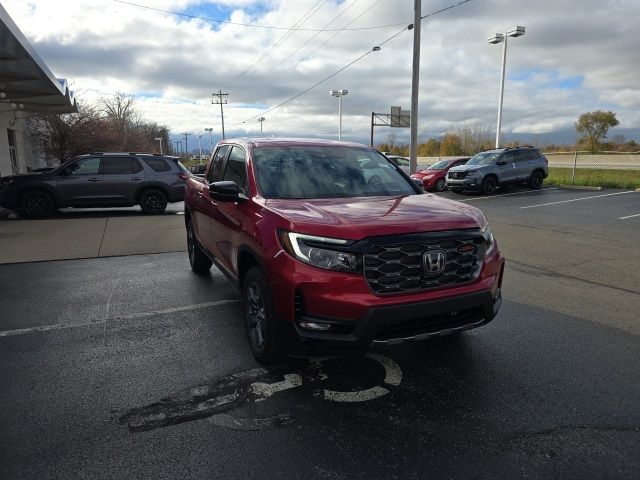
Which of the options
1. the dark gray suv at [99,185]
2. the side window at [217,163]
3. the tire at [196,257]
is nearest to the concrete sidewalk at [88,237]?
the dark gray suv at [99,185]

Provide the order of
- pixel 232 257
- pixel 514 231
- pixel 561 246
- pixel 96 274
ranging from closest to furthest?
pixel 232 257 < pixel 96 274 < pixel 561 246 < pixel 514 231

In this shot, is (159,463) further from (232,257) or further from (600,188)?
(600,188)

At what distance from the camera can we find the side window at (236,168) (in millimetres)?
4549

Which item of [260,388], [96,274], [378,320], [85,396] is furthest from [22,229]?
[378,320]

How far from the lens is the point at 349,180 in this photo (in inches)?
178

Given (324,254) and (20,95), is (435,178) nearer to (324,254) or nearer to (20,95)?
(20,95)

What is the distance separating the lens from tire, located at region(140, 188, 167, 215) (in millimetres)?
13617

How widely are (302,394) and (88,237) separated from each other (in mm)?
8195

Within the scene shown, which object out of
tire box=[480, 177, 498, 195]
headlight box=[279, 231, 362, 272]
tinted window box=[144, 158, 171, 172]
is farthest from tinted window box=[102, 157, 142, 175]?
tire box=[480, 177, 498, 195]

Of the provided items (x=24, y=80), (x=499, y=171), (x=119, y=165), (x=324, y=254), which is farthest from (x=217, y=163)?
(x=499, y=171)

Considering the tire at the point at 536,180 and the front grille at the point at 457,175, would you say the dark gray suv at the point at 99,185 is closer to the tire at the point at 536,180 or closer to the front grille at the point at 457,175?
the front grille at the point at 457,175

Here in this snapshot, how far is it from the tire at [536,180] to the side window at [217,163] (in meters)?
18.1

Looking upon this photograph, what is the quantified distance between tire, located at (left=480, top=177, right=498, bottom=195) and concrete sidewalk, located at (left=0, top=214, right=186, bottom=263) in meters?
12.6

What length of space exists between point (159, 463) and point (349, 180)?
9.48ft
